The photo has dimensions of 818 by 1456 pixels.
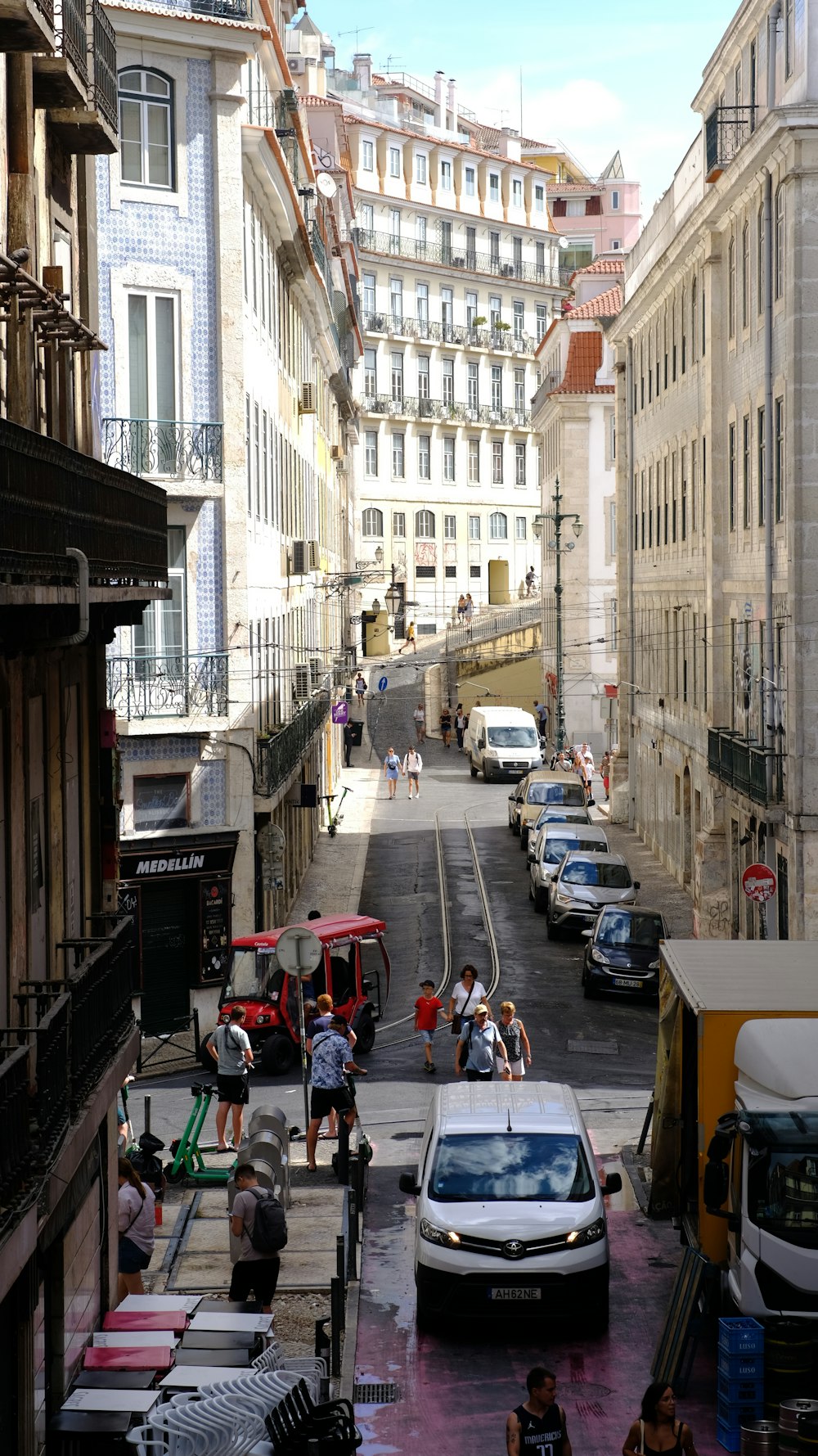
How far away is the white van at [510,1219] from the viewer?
14164 mm

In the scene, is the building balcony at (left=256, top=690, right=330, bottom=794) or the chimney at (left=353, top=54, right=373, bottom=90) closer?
the building balcony at (left=256, top=690, right=330, bottom=794)

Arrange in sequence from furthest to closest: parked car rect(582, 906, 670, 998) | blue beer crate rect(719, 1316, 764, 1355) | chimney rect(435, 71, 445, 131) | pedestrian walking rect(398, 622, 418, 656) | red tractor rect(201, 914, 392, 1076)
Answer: chimney rect(435, 71, 445, 131) → pedestrian walking rect(398, 622, 418, 656) → parked car rect(582, 906, 670, 998) → red tractor rect(201, 914, 392, 1076) → blue beer crate rect(719, 1316, 764, 1355)

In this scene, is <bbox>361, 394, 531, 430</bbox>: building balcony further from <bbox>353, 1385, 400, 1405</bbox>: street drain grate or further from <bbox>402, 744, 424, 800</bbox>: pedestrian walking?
<bbox>353, 1385, 400, 1405</bbox>: street drain grate

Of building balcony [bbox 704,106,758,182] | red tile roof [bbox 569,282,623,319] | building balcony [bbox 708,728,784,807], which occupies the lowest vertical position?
building balcony [bbox 708,728,784,807]

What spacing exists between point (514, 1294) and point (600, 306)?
60176 mm

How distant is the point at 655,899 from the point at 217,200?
55.5 ft

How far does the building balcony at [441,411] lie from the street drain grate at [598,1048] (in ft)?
224

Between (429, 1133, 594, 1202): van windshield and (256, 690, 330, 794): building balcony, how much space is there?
50.0 feet

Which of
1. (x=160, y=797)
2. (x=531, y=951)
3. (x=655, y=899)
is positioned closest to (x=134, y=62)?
(x=160, y=797)

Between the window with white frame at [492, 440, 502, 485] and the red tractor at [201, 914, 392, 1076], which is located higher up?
the window with white frame at [492, 440, 502, 485]

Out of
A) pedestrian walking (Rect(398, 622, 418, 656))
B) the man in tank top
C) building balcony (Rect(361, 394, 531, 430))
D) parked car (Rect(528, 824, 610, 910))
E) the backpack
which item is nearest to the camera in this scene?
the man in tank top

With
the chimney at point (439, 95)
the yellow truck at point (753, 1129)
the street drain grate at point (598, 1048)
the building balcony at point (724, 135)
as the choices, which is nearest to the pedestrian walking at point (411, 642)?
the chimney at point (439, 95)

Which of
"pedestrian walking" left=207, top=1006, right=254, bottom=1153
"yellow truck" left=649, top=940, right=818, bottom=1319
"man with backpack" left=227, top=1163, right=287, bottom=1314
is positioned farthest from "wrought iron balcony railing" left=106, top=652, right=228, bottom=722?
"man with backpack" left=227, top=1163, right=287, bottom=1314

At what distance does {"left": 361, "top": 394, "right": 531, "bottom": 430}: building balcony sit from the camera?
94188mm
